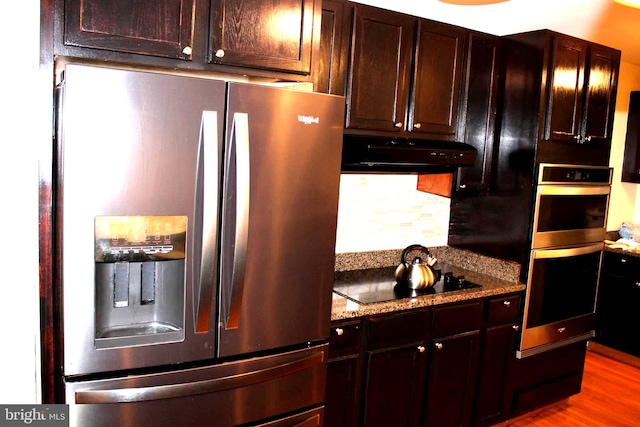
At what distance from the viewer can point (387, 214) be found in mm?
3314

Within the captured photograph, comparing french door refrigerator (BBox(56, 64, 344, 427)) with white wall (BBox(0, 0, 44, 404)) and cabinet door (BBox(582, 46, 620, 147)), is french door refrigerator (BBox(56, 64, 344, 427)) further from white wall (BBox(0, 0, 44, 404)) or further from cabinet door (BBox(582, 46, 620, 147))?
cabinet door (BBox(582, 46, 620, 147))

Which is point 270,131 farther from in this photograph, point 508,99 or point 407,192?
point 508,99

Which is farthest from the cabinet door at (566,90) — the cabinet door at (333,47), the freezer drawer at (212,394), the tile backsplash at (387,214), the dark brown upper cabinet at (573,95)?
the freezer drawer at (212,394)

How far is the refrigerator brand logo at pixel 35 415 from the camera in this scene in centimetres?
168

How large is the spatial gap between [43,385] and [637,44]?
4251mm

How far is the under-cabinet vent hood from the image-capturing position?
255 cm

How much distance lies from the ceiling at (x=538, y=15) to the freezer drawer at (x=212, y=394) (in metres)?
1.95

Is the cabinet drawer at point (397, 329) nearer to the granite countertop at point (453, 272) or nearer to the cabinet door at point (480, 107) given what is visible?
the granite countertop at point (453, 272)

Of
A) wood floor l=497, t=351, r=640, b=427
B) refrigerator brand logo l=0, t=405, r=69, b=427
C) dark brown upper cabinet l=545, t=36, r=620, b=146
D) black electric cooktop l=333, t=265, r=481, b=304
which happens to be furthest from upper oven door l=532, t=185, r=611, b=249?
refrigerator brand logo l=0, t=405, r=69, b=427

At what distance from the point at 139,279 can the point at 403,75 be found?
1.74 m

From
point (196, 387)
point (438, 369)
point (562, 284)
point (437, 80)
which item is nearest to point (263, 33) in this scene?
point (437, 80)

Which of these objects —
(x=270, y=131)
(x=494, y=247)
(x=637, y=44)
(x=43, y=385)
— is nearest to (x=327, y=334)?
(x=270, y=131)

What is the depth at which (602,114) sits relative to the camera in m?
3.39

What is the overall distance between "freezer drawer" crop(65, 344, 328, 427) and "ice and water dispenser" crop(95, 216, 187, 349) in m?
0.15
